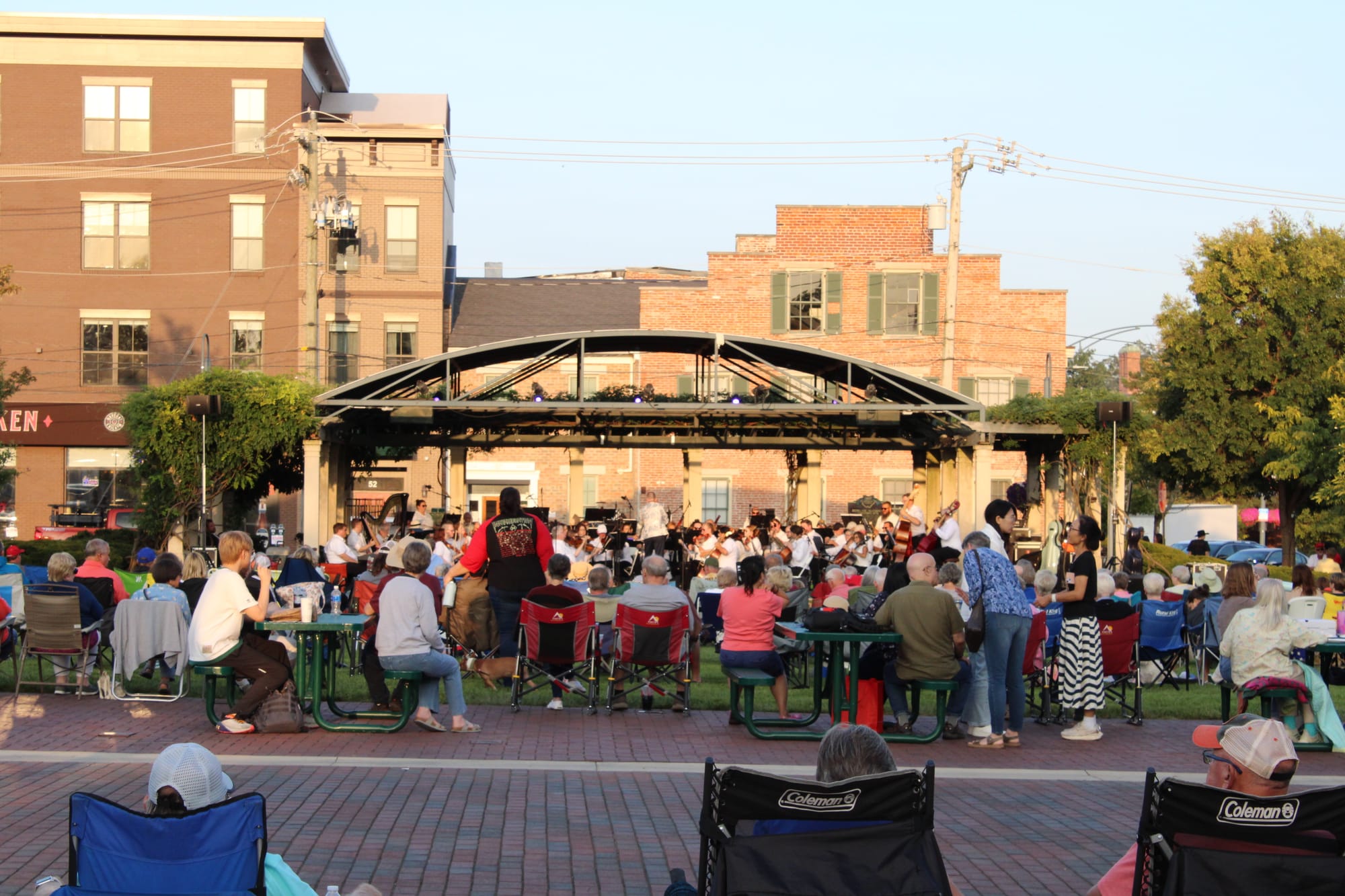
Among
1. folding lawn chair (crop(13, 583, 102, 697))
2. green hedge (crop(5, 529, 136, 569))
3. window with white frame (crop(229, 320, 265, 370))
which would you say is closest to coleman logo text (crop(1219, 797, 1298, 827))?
folding lawn chair (crop(13, 583, 102, 697))

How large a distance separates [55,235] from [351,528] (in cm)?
2178

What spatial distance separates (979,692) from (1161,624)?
4.05 metres

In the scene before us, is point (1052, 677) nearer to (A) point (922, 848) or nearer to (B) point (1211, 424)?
(A) point (922, 848)

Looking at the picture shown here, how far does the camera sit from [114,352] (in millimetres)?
38875

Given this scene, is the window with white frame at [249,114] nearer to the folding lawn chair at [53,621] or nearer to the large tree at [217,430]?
the large tree at [217,430]

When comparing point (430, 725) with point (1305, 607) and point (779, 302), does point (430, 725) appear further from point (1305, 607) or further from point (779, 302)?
point (779, 302)

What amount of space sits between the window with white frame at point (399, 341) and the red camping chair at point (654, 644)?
2978 cm

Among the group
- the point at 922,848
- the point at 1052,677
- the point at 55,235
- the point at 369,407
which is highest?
the point at 55,235

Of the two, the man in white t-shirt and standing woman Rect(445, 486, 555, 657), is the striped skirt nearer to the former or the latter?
standing woman Rect(445, 486, 555, 657)

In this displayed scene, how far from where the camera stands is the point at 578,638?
11.7m

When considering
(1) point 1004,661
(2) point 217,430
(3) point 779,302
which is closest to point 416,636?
(1) point 1004,661

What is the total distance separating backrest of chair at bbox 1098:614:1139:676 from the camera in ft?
37.7

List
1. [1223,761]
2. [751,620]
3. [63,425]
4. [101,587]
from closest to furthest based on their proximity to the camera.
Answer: [1223,761] → [751,620] → [101,587] → [63,425]

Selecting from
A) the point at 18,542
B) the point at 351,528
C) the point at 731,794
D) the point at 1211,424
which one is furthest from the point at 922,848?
the point at 1211,424
